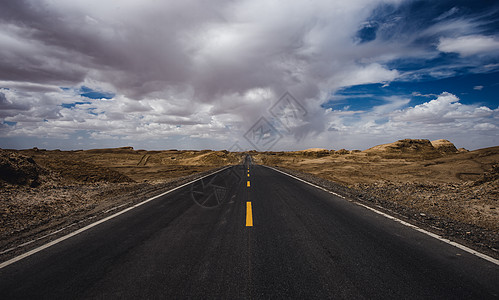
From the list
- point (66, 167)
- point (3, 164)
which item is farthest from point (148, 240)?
point (66, 167)

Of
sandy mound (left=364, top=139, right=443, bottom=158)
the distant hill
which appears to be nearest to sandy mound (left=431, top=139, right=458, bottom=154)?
the distant hill

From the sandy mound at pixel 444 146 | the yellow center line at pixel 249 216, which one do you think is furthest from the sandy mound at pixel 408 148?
the yellow center line at pixel 249 216

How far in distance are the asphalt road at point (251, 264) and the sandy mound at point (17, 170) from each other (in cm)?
731

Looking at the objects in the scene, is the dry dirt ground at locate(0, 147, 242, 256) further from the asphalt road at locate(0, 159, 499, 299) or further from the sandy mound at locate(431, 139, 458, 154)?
the sandy mound at locate(431, 139, 458, 154)

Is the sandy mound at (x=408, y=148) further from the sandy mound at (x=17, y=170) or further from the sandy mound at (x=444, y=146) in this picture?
the sandy mound at (x=17, y=170)

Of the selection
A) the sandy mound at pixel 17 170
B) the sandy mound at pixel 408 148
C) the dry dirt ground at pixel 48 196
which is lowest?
the dry dirt ground at pixel 48 196

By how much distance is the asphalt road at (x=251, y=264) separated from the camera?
2756 mm

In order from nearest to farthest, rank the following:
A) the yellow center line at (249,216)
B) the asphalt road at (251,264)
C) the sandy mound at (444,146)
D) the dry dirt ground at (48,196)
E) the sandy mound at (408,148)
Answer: the asphalt road at (251,264) < the yellow center line at (249,216) < the dry dirt ground at (48,196) < the sandy mound at (408,148) < the sandy mound at (444,146)

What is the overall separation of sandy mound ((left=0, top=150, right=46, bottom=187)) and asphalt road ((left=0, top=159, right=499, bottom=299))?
288 inches

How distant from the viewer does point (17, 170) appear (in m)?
9.62

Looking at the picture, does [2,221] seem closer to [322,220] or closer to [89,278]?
[89,278]

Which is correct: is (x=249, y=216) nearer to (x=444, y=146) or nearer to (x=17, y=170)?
(x=17, y=170)

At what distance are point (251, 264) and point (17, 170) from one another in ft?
39.3

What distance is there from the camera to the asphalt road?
2.76 metres
